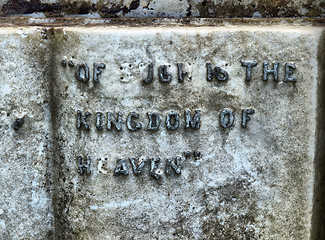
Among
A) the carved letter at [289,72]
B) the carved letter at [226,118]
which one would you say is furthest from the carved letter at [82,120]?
the carved letter at [289,72]

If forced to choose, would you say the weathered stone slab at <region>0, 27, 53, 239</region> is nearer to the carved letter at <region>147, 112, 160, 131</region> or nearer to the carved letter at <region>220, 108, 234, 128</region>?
the carved letter at <region>147, 112, 160, 131</region>

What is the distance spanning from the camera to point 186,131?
4.00 feet

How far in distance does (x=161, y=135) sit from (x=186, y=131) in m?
0.08

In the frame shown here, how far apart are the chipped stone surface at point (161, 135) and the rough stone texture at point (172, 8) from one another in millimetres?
73

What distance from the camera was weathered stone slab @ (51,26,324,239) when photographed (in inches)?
47.2

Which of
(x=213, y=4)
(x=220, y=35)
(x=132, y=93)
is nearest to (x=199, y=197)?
Answer: (x=132, y=93)

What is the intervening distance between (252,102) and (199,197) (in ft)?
1.15

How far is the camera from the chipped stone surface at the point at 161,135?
3.93 ft

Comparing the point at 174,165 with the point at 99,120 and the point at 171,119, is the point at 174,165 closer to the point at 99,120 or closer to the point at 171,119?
the point at 171,119

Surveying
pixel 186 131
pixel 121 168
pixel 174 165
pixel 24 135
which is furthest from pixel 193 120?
pixel 24 135

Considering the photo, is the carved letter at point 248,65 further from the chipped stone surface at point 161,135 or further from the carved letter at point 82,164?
the carved letter at point 82,164

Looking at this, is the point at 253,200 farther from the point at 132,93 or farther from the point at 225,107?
the point at 132,93

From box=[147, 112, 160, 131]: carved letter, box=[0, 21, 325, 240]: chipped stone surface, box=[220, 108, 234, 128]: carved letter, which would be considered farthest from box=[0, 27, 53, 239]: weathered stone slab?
box=[220, 108, 234, 128]: carved letter

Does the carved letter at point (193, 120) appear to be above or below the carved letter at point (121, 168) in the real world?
above
